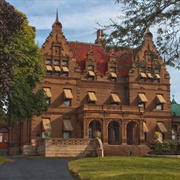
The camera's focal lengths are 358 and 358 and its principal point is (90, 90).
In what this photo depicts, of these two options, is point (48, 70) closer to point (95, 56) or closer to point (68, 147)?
point (95, 56)

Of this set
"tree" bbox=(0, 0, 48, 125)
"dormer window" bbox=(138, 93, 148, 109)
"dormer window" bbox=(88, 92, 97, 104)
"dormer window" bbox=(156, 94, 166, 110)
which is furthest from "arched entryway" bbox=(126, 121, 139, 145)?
"tree" bbox=(0, 0, 48, 125)

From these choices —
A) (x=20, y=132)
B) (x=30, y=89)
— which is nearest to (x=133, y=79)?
(x=20, y=132)

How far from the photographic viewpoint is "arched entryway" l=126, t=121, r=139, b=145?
50134 millimetres

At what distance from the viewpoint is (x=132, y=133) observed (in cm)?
5091

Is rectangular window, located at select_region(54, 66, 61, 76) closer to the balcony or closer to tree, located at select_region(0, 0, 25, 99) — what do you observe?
the balcony

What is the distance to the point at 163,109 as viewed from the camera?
5512cm

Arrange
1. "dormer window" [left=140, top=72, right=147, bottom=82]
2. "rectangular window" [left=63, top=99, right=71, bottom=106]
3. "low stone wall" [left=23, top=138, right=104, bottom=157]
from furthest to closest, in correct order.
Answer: "dormer window" [left=140, top=72, right=147, bottom=82]
"rectangular window" [left=63, top=99, right=71, bottom=106]
"low stone wall" [left=23, top=138, right=104, bottom=157]

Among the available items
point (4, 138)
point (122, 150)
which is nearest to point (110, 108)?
point (122, 150)

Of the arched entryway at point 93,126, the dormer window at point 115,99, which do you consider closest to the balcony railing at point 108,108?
the arched entryway at point 93,126

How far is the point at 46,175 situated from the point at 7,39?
26.3 ft

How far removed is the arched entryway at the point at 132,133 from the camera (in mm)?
50134

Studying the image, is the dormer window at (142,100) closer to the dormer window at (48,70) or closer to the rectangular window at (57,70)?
the rectangular window at (57,70)

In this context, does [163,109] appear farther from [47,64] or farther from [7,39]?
[7,39]

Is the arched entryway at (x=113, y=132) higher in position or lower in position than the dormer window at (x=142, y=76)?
lower
